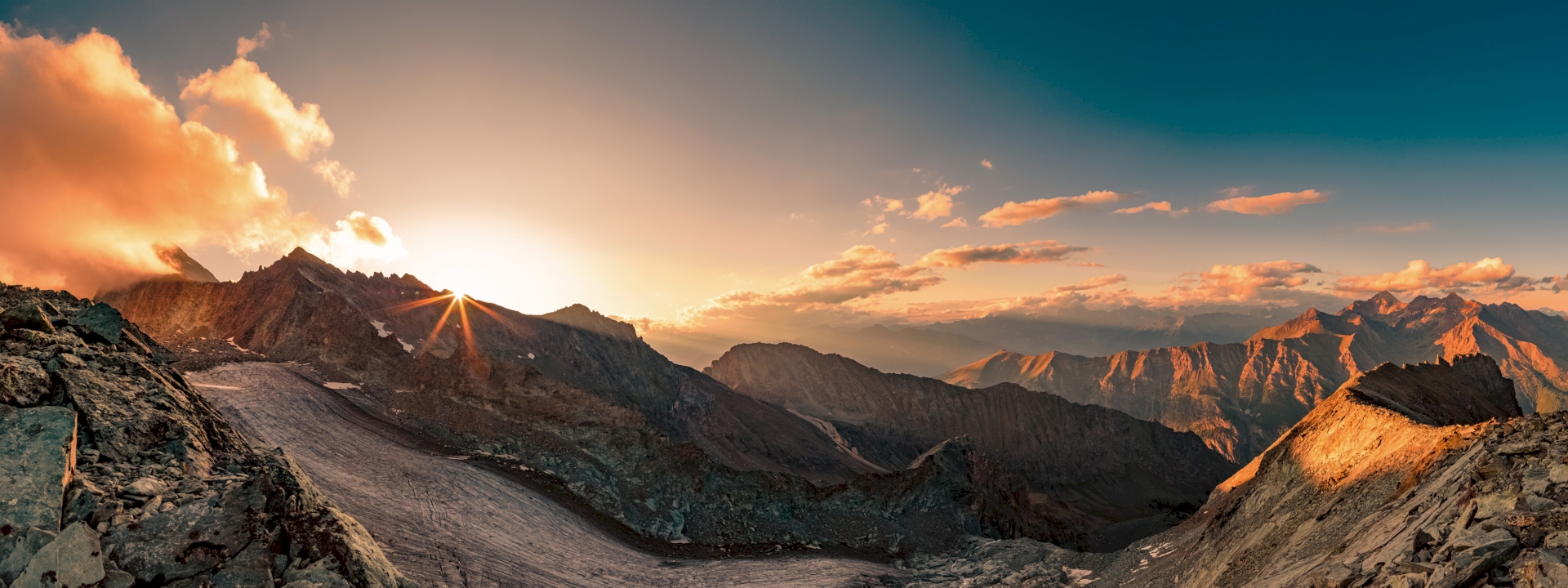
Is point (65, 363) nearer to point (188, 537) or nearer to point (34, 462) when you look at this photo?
point (34, 462)

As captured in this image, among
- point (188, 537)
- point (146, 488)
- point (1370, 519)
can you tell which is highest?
point (146, 488)

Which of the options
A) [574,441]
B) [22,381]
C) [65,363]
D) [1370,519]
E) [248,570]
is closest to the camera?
[22,381]

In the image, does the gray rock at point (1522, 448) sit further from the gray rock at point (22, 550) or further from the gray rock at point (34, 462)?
the gray rock at point (34, 462)

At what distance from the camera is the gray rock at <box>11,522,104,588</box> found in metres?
11.1

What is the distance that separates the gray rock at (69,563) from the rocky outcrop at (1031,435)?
140 m

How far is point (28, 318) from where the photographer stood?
16.9 m

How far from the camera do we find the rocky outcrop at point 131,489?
11.9 m

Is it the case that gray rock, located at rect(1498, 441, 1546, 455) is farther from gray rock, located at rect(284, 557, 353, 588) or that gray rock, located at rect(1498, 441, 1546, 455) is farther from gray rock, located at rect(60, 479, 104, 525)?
gray rock, located at rect(60, 479, 104, 525)

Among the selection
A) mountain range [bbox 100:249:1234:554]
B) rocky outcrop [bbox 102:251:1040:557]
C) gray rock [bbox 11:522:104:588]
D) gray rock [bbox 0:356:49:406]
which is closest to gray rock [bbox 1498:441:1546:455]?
gray rock [bbox 11:522:104:588]

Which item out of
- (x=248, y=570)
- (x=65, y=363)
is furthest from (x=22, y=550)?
(x=65, y=363)

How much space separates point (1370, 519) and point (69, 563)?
3369 centimetres

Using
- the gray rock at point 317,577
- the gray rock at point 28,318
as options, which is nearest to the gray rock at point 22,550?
the gray rock at point 317,577

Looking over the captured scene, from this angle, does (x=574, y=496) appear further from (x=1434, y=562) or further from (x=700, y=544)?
(x=1434, y=562)

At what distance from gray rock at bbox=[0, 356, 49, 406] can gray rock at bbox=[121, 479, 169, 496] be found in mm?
2847
